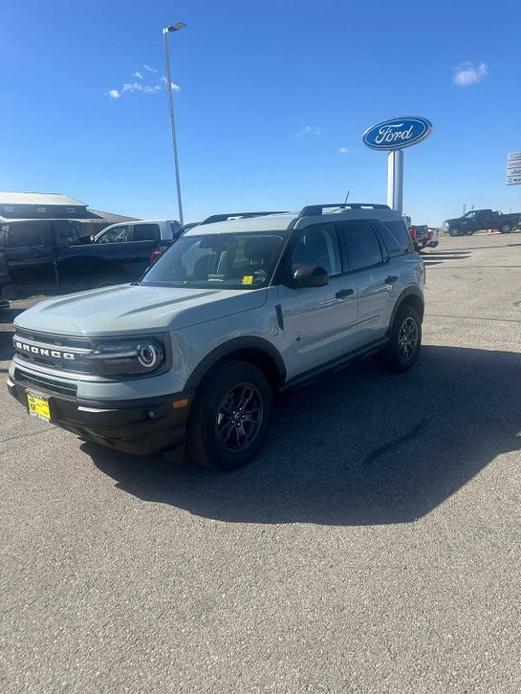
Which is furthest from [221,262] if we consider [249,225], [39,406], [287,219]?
[39,406]

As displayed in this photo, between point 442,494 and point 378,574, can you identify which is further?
point 442,494

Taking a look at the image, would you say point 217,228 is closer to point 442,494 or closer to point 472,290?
point 442,494

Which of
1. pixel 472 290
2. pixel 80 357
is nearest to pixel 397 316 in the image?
pixel 80 357

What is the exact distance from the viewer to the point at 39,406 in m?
3.36

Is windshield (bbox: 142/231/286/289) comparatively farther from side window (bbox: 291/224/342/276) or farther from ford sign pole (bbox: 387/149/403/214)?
ford sign pole (bbox: 387/149/403/214)

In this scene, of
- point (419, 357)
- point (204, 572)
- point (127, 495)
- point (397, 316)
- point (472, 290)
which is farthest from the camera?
point (472, 290)

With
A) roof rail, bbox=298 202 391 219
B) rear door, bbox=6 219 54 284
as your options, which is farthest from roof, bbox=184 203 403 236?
rear door, bbox=6 219 54 284

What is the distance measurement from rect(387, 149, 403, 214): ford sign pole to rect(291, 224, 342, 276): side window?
19.4 m

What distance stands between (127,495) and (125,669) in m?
1.42

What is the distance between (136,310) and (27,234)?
30.2ft

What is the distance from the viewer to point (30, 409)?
3.49m

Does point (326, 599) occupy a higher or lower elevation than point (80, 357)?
lower

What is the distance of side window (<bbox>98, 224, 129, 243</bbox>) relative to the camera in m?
13.0

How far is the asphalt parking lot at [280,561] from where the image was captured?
2.02m
